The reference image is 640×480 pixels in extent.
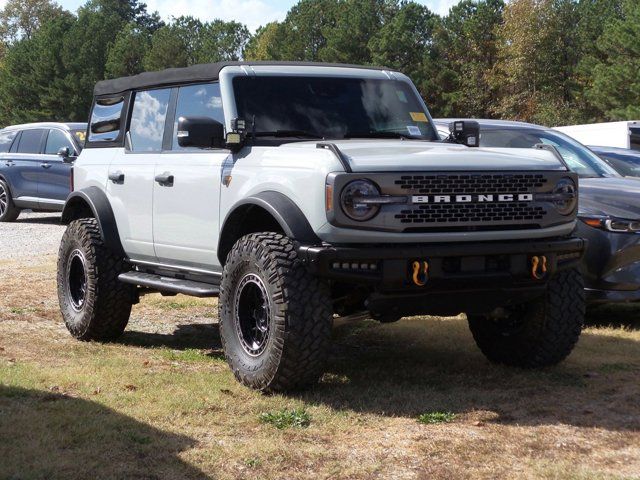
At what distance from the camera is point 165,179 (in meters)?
7.04

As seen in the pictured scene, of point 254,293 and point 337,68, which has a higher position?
point 337,68

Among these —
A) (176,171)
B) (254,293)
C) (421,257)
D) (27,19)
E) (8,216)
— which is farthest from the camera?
(27,19)

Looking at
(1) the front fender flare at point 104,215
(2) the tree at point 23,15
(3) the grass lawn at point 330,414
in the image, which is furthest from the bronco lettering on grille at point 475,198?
(2) the tree at point 23,15

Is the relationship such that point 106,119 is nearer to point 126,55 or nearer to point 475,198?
point 475,198

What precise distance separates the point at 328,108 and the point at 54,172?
495 inches

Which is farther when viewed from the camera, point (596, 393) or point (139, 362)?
point (139, 362)

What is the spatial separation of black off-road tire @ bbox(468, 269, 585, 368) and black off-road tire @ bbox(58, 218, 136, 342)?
9.67 feet

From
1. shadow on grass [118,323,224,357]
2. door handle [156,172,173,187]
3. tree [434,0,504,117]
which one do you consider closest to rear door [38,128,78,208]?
shadow on grass [118,323,224,357]

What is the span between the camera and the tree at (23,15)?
116m

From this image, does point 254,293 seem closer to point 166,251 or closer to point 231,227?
point 231,227

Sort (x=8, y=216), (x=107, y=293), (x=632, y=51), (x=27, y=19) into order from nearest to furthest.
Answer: (x=107, y=293)
(x=8, y=216)
(x=632, y=51)
(x=27, y=19)

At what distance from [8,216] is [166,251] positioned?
526 inches

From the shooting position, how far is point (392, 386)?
6.25 m

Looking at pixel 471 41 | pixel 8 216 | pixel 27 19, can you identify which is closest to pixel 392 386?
pixel 8 216
